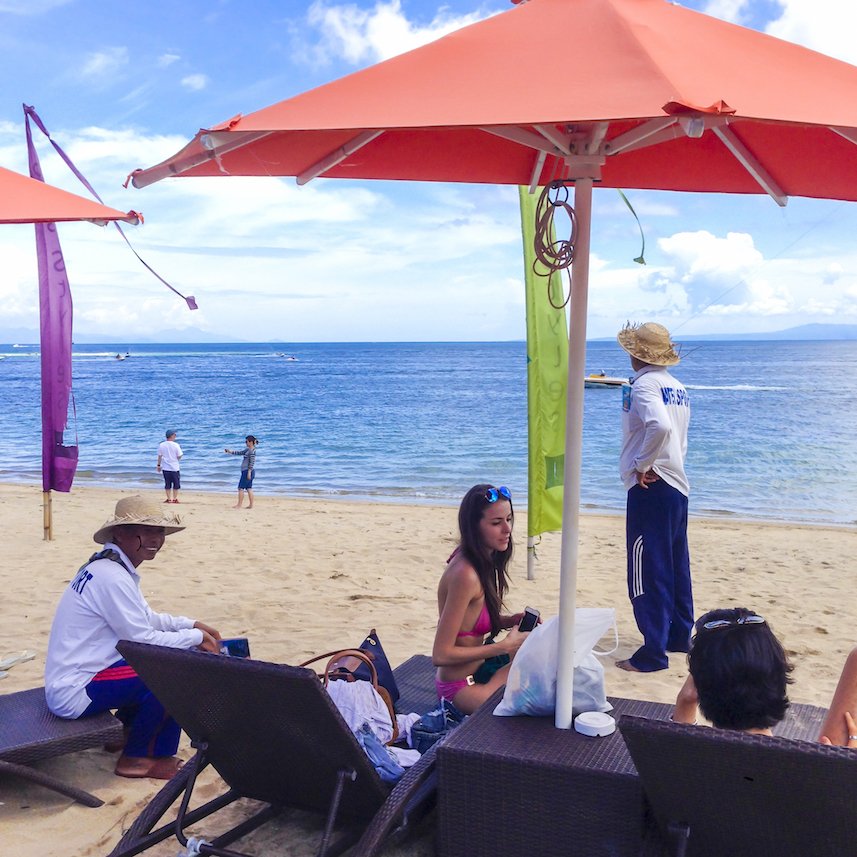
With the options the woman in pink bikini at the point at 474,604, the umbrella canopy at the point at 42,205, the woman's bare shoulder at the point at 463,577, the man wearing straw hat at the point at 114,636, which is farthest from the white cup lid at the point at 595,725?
the umbrella canopy at the point at 42,205

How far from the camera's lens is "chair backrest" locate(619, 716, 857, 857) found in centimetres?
182

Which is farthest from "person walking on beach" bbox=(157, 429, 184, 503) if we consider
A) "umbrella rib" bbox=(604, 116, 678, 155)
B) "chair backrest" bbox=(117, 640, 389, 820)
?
"umbrella rib" bbox=(604, 116, 678, 155)

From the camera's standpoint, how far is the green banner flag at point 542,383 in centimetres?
584

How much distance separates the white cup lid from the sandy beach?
27.4 inches

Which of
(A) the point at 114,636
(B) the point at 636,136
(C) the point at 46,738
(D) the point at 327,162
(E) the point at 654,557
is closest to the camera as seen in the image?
(B) the point at 636,136

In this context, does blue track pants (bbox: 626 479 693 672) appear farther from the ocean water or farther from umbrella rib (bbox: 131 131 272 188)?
the ocean water

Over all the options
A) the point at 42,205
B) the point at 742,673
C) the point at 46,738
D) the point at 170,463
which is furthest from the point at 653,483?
the point at 170,463

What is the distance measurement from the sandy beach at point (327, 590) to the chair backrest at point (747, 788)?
1.12 m

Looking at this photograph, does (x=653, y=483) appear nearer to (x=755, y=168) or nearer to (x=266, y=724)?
(x=755, y=168)

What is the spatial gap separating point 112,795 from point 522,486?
14.3 m

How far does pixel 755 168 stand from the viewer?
3.19 meters

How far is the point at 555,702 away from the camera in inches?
106

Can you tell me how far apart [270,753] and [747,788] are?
4.48 ft

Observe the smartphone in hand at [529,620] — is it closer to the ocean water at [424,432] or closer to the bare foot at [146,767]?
the bare foot at [146,767]
